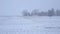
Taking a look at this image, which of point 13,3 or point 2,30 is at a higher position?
point 13,3

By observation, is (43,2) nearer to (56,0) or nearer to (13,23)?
(56,0)

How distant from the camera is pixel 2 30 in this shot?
991 millimetres

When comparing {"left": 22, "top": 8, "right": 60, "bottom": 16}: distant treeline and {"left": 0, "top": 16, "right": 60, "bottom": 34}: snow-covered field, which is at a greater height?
{"left": 22, "top": 8, "right": 60, "bottom": 16}: distant treeline

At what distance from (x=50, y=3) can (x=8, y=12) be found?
0.62 meters

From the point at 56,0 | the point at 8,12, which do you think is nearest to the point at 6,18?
the point at 8,12

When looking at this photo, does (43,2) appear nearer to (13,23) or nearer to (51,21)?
(51,21)

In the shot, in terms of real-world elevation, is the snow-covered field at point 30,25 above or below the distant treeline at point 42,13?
below

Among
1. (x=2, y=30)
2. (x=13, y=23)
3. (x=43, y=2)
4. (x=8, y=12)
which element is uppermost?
(x=43, y=2)

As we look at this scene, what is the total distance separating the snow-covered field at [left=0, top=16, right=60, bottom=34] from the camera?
3.14 feet

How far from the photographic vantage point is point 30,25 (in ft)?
3.17

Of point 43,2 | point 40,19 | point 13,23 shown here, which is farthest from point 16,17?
point 43,2

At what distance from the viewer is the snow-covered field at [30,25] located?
96 centimetres

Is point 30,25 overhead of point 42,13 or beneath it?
beneath

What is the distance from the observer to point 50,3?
0.96 meters
